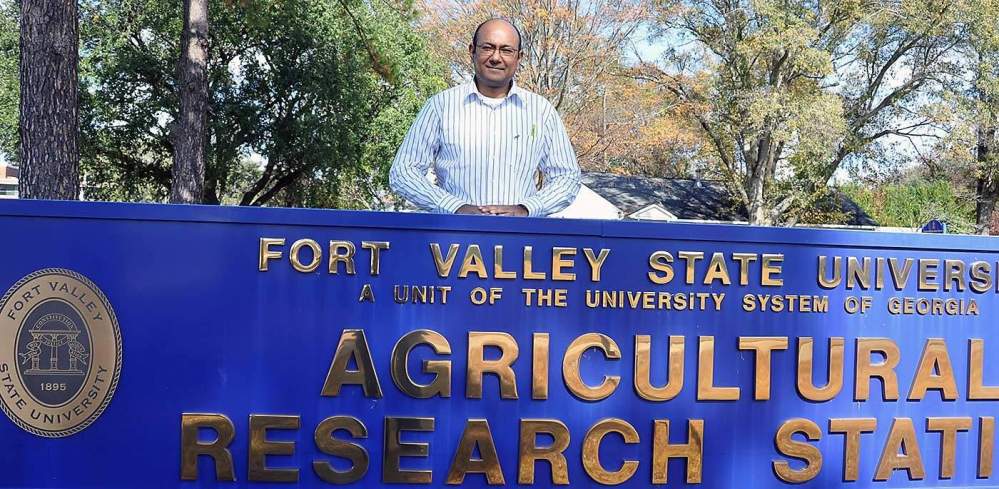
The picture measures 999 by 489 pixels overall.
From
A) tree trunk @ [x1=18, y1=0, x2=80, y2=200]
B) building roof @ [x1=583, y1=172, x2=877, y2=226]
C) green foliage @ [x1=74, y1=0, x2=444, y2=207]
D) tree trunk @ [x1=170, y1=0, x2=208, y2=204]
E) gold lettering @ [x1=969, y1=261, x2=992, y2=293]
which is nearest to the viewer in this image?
gold lettering @ [x1=969, y1=261, x2=992, y2=293]

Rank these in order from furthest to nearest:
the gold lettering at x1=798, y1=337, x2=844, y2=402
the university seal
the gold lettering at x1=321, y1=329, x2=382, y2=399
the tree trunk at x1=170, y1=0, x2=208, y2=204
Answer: the tree trunk at x1=170, y1=0, x2=208, y2=204 → the gold lettering at x1=798, y1=337, x2=844, y2=402 → the gold lettering at x1=321, y1=329, x2=382, y2=399 → the university seal

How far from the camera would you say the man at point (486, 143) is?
141 inches

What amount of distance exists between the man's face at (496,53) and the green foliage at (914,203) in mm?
32280

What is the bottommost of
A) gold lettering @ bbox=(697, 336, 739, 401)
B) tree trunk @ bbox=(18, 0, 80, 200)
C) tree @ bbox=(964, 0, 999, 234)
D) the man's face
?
gold lettering @ bbox=(697, 336, 739, 401)

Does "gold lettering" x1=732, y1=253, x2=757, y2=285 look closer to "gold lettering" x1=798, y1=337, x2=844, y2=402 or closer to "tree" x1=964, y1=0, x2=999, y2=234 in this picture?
"gold lettering" x1=798, y1=337, x2=844, y2=402

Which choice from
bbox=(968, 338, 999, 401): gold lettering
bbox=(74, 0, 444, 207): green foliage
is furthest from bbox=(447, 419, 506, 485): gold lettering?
bbox=(74, 0, 444, 207): green foliage

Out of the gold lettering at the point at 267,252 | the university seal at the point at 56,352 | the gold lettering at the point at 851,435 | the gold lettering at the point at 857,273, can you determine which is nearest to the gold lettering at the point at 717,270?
the gold lettering at the point at 857,273

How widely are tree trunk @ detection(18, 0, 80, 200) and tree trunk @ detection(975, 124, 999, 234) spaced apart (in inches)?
1186

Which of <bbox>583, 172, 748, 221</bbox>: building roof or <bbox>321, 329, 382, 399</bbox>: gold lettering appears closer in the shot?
<bbox>321, 329, 382, 399</bbox>: gold lettering

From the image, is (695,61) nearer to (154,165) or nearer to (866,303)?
(154,165)

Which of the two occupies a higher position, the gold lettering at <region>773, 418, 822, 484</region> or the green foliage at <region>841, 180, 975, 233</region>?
the green foliage at <region>841, 180, 975, 233</region>

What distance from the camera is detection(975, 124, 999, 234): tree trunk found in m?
32.3

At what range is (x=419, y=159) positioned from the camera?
3.66 meters

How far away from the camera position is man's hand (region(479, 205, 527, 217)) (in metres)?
3.53
